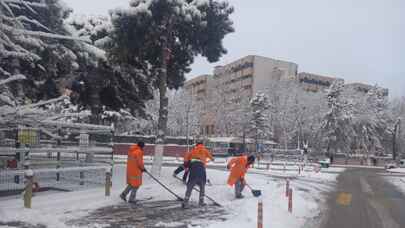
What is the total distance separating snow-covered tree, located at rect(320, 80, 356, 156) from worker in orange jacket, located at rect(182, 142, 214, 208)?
175 ft

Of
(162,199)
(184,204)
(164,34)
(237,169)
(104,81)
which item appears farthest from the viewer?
(104,81)

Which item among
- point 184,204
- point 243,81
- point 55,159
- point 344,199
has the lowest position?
point 344,199

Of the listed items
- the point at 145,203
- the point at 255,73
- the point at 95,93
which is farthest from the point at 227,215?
the point at 255,73

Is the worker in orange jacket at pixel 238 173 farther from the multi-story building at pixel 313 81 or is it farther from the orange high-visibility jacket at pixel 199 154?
the multi-story building at pixel 313 81

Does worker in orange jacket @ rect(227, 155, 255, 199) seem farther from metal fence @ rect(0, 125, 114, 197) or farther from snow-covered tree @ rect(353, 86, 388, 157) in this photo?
snow-covered tree @ rect(353, 86, 388, 157)

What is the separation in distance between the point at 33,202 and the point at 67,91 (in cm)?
994

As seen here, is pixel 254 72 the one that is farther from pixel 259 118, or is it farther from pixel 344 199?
pixel 344 199

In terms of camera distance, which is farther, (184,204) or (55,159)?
(55,159)

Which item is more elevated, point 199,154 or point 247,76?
point 247,76

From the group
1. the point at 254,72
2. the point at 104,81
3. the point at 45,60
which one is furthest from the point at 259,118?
the point at 45,60

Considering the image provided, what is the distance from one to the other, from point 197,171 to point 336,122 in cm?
5394

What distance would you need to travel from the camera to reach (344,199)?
16.6 m

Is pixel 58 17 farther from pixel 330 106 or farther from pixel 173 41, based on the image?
pixel 330 106

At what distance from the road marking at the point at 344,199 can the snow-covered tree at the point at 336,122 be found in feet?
148
